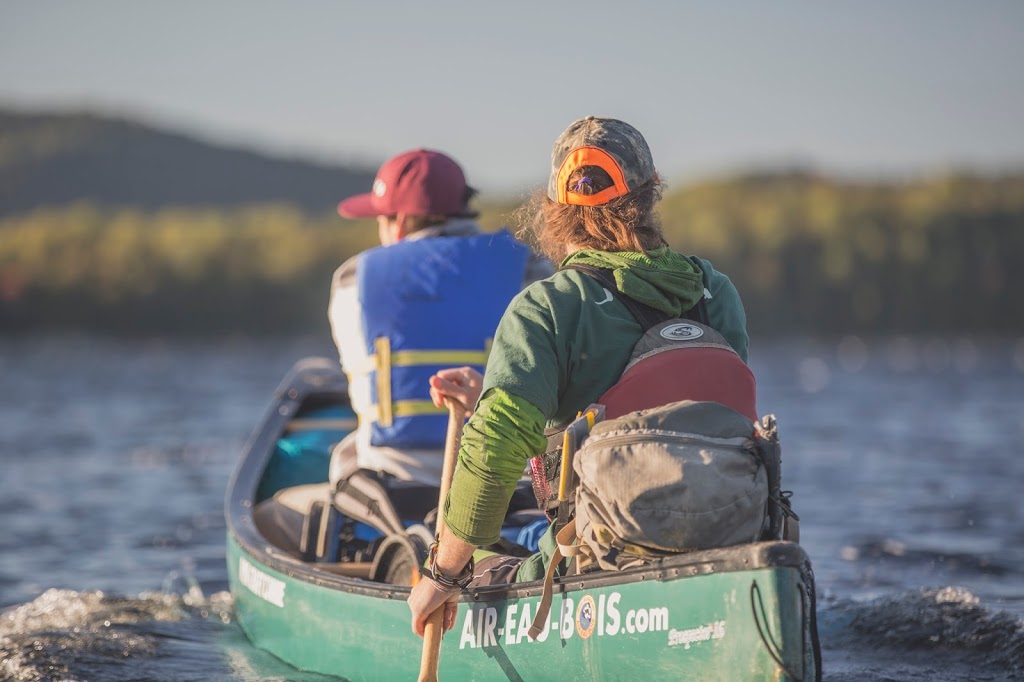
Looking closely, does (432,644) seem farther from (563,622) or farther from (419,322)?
(419,322)

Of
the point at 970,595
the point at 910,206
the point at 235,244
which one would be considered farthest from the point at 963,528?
the point at 910,206

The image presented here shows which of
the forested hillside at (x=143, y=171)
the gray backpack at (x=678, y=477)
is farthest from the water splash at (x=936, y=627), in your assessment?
the forested hillside at (x=143, y=171)

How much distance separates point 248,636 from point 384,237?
7.39ft

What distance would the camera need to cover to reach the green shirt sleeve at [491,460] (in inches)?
138

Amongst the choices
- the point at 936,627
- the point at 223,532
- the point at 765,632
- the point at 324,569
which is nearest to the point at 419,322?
the point at 324,569

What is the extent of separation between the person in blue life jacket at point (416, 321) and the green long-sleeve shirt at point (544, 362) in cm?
154

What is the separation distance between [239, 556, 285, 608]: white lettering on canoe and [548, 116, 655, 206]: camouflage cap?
2.66 metres

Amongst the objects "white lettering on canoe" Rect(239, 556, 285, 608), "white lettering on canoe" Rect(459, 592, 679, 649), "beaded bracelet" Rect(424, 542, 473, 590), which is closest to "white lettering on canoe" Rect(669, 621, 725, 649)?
"white lettering on canoe" Rect(459, 592, 679, 649)

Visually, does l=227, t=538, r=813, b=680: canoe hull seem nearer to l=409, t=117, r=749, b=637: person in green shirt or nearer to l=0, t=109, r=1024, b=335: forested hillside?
l=409, t=117, r=749, b=637: person in green shirt

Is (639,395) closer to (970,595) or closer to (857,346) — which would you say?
(970,595)

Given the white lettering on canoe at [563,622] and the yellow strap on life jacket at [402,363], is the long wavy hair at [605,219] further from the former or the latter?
the yellow strap on life jacket at [402,363]

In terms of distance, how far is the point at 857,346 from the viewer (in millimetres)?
75812

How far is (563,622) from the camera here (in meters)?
3.79

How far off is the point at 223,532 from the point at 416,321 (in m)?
6.13
